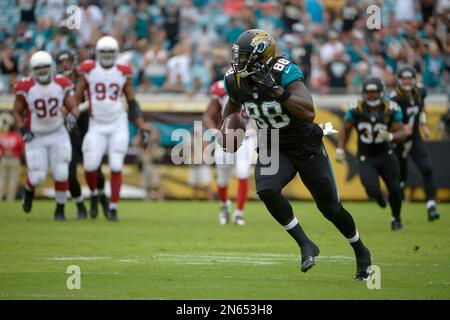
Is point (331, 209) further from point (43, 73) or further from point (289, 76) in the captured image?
point (43, 73)

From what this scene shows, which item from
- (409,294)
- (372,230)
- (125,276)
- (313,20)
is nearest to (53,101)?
(372,230)

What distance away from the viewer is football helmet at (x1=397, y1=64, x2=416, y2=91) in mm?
13383

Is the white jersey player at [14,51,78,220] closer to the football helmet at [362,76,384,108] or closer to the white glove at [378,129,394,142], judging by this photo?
the football helmet at [362,76,384,108]

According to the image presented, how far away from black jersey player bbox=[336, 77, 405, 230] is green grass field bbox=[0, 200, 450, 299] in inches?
21.4

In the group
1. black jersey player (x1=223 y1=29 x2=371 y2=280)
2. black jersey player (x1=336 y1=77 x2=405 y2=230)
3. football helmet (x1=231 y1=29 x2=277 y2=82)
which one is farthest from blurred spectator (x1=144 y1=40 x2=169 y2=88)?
football helmet (x1=231 y1=29 x2=277 y2=82)

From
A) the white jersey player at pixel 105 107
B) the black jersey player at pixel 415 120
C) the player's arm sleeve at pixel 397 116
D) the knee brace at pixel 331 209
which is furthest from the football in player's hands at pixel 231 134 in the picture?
the black jersey player at pixel 415 120

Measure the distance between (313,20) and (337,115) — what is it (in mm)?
3631

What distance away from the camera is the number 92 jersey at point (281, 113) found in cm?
773

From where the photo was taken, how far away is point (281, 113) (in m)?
7.74

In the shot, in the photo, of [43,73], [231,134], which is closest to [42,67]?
[43,73]

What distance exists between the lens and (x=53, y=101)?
12.8m

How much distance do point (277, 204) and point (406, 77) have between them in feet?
20.5

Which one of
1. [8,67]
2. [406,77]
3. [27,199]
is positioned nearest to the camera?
[27,199]
